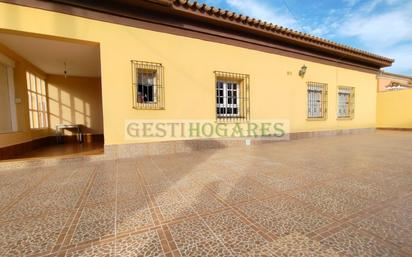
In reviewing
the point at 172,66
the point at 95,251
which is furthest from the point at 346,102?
the point at 95,251

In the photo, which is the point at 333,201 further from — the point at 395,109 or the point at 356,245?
the point at 395,109

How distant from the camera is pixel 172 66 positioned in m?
4.98

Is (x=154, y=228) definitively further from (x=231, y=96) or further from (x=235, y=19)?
(x=235, y=19)

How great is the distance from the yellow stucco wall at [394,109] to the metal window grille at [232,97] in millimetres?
10472

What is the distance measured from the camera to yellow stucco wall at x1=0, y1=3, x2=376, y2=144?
394cm

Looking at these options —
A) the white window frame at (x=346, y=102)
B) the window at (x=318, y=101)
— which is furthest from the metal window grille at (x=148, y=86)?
the white window frame at (x=346, y=102)

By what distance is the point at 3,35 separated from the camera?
13.0 ft

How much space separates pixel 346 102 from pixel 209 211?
385 inches

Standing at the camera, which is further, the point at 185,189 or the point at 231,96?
the point at 231,96

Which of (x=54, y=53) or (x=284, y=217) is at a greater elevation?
(x=54, y=53)

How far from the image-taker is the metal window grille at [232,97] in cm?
590

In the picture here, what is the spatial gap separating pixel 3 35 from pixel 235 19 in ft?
17.3

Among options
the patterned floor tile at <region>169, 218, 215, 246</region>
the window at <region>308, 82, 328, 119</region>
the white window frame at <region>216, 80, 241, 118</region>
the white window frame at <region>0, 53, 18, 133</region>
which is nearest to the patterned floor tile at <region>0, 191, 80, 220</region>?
the patterned floor tile at <region>169, 218, 215, 246</region>

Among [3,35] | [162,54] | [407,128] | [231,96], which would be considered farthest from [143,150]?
[407,128]
